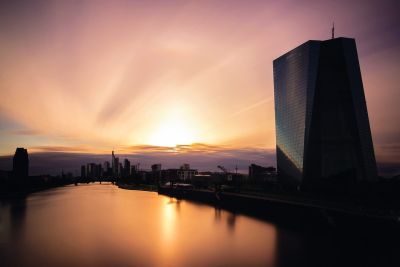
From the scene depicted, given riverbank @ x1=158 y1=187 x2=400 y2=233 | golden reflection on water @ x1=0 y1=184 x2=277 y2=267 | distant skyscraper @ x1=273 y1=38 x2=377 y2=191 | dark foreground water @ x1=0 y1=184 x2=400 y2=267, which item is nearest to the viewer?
dark foreground water @ x1=0 y1=184 x2=400 y2=267

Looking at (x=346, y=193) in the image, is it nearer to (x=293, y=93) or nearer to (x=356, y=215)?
(x=356, y=215)

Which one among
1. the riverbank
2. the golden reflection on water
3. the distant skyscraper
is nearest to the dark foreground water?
the golden reflection on water

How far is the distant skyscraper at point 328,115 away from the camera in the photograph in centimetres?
15700

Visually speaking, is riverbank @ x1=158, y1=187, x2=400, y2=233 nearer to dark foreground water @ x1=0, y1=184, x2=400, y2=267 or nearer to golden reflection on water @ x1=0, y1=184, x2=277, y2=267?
dark foreground water @ x1=0, y1=184, x2=400, y2=267

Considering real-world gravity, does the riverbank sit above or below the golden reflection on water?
above

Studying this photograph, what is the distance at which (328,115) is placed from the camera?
167m

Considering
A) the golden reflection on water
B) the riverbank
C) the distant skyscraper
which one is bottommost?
the golden reflection on water

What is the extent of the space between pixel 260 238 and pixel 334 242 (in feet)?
34.9

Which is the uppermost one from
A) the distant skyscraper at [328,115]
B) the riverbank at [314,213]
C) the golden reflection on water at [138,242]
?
the distant skyscraper at [328,115]

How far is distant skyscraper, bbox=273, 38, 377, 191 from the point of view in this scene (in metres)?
157

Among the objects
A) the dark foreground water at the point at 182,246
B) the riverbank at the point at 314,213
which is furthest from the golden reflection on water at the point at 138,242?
the riverbank at the point at 314,213

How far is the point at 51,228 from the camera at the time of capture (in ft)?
205

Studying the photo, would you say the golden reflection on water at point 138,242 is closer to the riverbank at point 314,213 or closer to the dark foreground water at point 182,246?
the dark foreground water at point 182,246

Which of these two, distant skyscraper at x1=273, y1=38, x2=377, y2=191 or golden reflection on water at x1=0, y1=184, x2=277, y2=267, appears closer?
golden reflection on water at x1=0, y1=184, x2=277, y2=267
